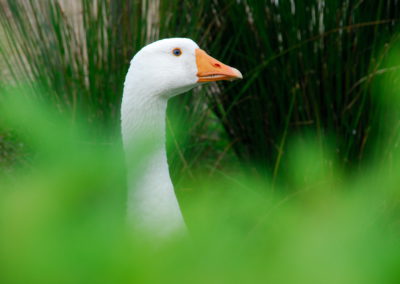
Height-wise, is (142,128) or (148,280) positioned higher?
(148,280)

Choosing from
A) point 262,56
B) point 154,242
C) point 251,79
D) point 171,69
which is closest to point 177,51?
point 171,69

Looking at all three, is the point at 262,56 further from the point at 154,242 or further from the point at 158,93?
the point at 154,242

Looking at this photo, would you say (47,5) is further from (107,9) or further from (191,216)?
(191,216)

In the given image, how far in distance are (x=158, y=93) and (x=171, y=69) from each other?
0.08m

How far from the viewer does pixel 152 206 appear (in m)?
1.57

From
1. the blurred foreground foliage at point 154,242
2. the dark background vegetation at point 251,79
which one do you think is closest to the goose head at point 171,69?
the dark background vegetation at point 251,79

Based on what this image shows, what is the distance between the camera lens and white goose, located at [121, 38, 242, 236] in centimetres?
156

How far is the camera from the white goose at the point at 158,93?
1.56 meters

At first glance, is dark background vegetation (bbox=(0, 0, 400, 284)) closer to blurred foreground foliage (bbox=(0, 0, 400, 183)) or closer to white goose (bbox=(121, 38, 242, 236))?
blurred foreground foliage (bbox=(0, 0, 400, 183))

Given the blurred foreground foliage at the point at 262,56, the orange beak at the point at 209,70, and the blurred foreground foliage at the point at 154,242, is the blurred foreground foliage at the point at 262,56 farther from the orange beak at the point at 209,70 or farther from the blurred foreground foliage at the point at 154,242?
the blurred foreground foliage at the point at 154,242

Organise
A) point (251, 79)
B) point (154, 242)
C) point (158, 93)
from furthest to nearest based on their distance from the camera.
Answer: point (251, 79) < point (158, 93) < point (154, 242)

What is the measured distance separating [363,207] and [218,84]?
7.00ft

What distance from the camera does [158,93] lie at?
1.70m

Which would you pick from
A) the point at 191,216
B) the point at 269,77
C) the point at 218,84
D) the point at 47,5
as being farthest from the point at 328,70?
the point at 191,216
